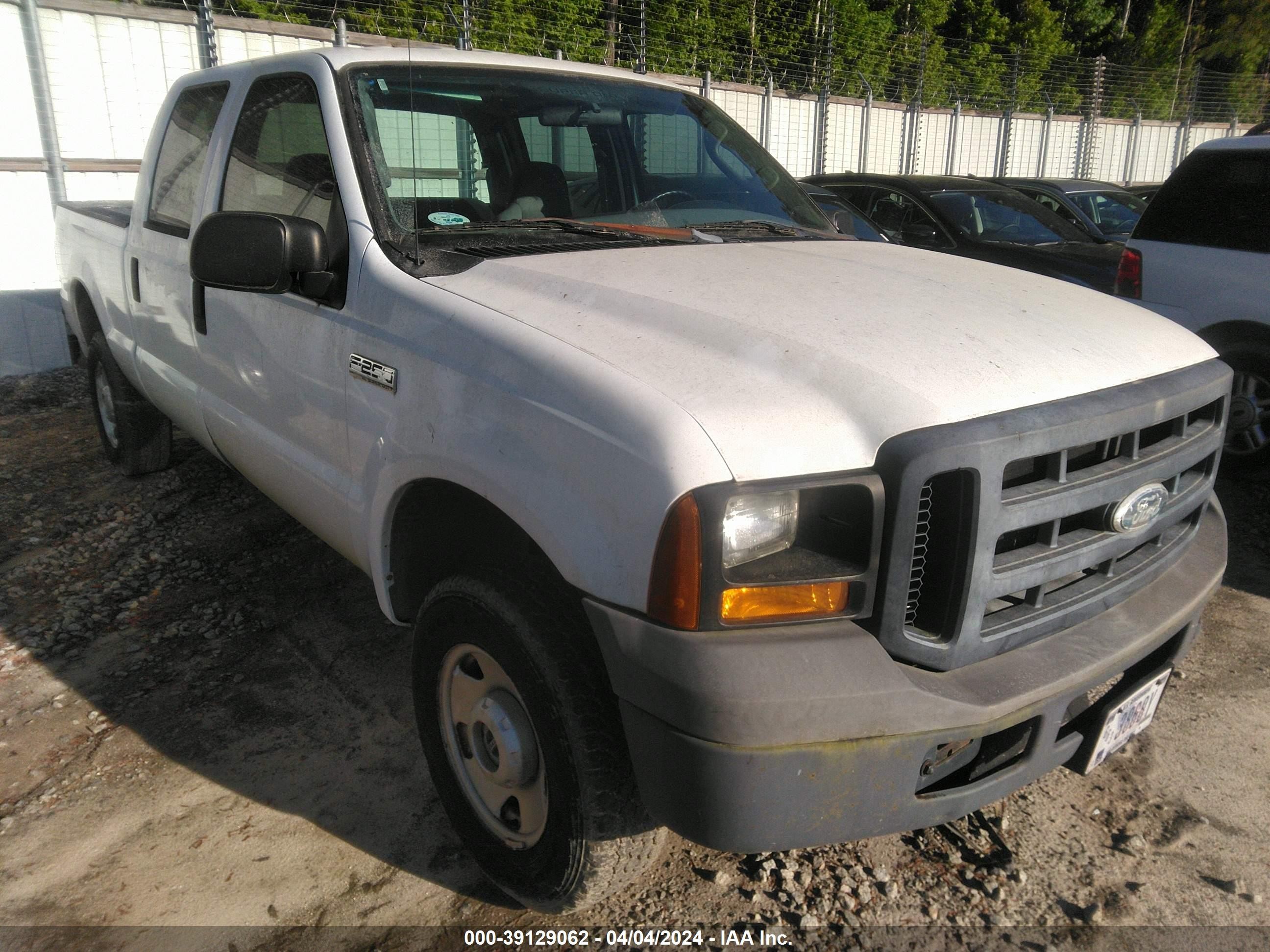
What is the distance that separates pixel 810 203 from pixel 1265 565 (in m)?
2.76

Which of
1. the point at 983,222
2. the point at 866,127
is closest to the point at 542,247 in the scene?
the point at 983,222

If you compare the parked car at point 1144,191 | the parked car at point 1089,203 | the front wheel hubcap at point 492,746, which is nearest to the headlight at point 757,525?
the front wheel hubcap at point 492,746

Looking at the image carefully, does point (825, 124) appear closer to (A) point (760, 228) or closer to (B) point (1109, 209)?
(B) point (1109, 209)

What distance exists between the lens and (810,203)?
3.67 m

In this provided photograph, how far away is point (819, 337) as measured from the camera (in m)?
2.04

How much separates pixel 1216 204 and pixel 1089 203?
6666mm

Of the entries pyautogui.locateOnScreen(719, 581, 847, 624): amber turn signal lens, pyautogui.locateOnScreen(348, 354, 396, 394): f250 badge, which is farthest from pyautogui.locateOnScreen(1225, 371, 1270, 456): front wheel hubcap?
pyautogui.locateOnScreen(348, 354, 396, 394): f250 badge

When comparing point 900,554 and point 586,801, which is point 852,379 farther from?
point 586,801

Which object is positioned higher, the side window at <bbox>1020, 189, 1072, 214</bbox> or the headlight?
the headlight

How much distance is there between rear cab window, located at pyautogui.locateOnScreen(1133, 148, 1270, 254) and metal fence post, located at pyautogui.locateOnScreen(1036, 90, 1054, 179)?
1767 centimetres

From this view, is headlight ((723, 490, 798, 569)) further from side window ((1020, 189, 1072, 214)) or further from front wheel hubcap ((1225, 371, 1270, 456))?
side window ((1020, 189, 1072, 214))

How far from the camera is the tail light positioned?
5.24 metres

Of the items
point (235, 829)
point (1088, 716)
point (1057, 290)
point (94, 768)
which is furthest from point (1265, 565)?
point (94, 768)

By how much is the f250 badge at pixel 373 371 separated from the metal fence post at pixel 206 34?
7.41 meters
